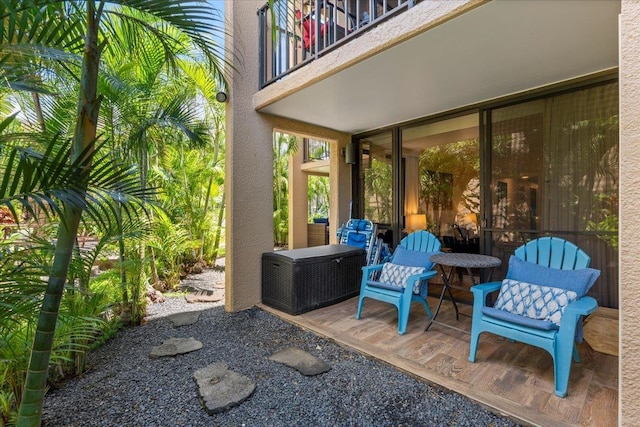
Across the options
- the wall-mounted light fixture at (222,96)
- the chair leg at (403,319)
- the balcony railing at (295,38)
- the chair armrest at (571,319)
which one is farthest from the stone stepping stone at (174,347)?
the balcony railing at (295,38)

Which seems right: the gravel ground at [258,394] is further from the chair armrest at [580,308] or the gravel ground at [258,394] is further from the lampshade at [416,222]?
the lampshade at [416,222]

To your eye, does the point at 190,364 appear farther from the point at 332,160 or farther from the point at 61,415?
the point at 332,160

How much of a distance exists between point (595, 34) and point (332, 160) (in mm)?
3856

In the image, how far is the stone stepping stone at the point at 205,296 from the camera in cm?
464

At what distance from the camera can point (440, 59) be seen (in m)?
2.79

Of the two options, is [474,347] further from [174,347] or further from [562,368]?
[174,347]

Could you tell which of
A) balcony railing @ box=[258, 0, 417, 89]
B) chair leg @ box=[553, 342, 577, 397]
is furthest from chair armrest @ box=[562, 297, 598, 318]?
balcony railing @ box=[258, 0, 417, 89]

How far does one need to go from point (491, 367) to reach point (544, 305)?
27.0 inches

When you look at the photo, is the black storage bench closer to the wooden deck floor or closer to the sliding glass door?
the wooden deck floor

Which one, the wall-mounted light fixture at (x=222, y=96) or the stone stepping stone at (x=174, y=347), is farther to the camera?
the wall-mounted light fixture at (x=222, y=96)

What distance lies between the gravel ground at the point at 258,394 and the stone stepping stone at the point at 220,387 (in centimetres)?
4

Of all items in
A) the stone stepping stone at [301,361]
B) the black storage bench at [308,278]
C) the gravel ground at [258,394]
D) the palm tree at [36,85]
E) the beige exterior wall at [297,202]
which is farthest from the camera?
the beige exterior wall at [297,202]

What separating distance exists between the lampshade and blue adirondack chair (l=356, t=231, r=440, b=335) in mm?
813

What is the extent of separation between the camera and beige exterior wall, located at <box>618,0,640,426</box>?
1535 millimetres
